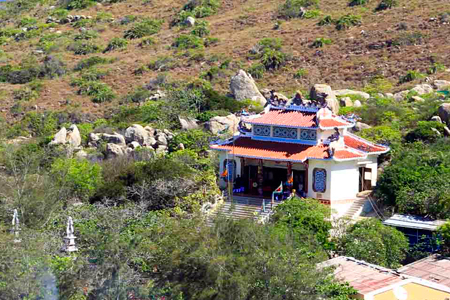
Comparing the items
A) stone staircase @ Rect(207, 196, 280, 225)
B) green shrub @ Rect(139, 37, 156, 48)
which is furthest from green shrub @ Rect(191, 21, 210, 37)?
stone staircase @ Rect(207, 196, 280, 225)

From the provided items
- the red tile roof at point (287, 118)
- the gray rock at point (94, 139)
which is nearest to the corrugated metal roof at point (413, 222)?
the red tile roof at point (287, 118)

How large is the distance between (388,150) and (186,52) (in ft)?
132

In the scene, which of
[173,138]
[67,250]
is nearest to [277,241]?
[67,250]

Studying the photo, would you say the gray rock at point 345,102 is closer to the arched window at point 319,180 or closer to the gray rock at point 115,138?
the gray rock at point 115,138

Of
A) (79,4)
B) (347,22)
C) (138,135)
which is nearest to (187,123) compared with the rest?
(138,135)

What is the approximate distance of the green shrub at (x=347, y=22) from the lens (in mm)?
72375

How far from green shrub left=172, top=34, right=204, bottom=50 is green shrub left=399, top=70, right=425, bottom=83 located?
2221 cm

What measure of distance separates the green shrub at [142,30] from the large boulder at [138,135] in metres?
36.9

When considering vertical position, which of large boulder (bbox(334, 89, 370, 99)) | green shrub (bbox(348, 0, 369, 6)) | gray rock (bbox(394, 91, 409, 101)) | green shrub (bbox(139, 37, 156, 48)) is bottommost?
large boulder (bbox(334, 89, 370, 99))

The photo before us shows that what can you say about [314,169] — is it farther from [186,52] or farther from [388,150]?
[186,52]

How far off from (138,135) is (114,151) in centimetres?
230

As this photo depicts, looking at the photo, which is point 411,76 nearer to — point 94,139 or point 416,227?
point 94,139

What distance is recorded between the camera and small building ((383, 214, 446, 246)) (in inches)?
1244

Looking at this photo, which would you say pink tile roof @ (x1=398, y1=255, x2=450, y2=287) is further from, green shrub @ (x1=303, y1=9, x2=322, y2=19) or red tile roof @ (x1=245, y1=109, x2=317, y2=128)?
green shrub @ (x1=303, y1=9, x2=322, y2=19)
